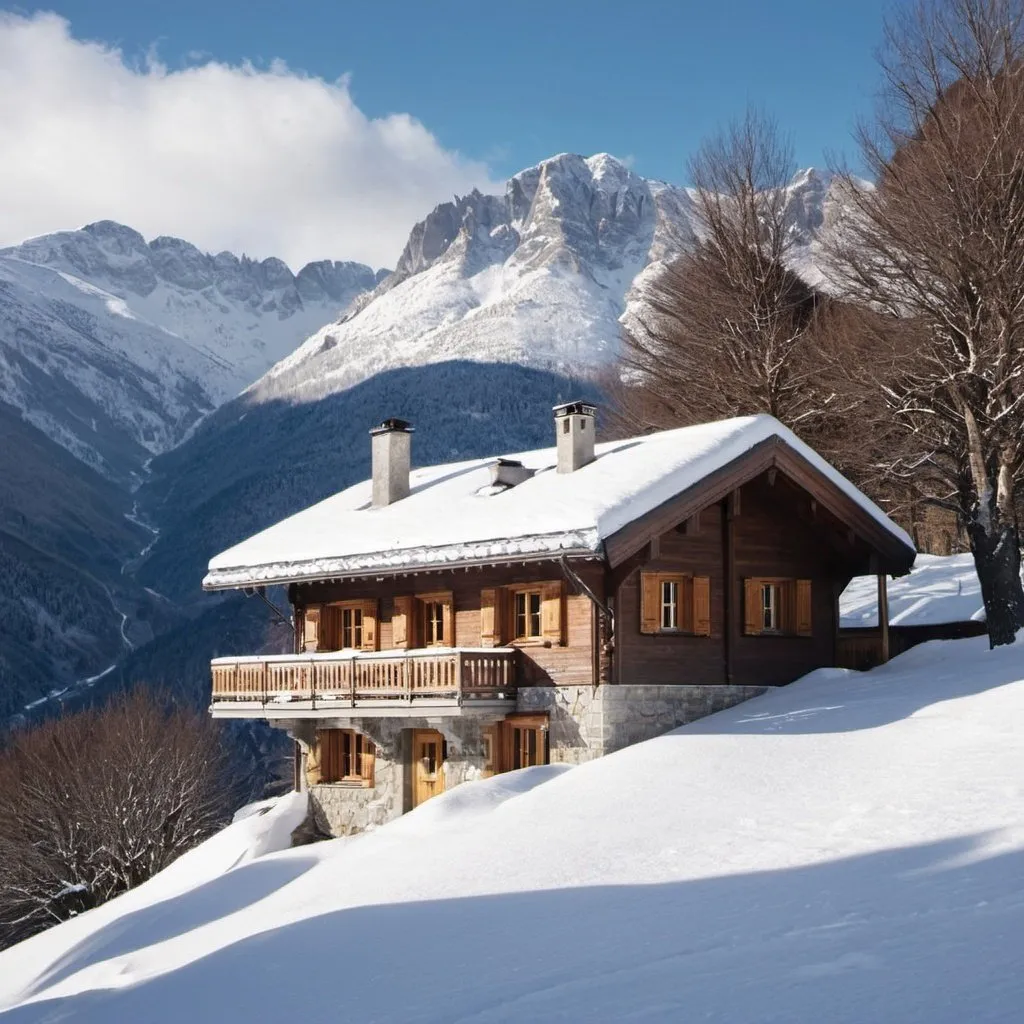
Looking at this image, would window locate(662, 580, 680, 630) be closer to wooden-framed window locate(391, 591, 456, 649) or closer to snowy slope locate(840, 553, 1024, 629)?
wooden-framed window locate(391, 591, 456, 649)

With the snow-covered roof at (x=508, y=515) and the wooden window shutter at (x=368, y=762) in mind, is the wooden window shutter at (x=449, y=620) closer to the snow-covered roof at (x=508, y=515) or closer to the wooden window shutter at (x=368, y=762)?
the snow-covered roof at (x=508, y=515)

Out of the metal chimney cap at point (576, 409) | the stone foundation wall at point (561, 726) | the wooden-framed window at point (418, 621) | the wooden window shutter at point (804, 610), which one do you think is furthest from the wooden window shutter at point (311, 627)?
the wooden window shutter at point (804, 610)

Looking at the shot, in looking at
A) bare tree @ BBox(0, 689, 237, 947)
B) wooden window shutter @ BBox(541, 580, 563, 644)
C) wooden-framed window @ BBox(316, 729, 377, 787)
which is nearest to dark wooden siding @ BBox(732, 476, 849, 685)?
wooden window shutter @ BBox(541, 580, 563, 644)

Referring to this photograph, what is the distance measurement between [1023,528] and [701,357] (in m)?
9.84

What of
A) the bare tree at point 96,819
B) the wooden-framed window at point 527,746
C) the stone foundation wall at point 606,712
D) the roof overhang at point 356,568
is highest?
the roof overhang at point 356,568

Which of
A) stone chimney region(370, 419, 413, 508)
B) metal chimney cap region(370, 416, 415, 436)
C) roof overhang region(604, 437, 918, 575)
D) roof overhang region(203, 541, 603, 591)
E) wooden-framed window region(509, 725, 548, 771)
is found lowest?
wooden-framed window region(509, 725, 548, 771)

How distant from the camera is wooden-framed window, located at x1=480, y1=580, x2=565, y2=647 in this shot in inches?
979

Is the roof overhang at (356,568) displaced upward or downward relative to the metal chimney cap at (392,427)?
downward

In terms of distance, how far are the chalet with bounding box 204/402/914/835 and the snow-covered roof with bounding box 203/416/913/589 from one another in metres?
0.05

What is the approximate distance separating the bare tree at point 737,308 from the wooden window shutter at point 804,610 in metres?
11.1

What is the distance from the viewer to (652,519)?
76.9 feet

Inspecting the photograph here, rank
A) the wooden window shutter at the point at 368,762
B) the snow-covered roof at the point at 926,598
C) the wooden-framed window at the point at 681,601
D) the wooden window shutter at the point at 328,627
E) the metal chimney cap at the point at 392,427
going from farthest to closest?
the snow-covered roof at the point at 926,598, the metal chimney cap at the point at 392,427, the wooden window shutter at the point at 328,627, the wooden window shutter at the point at 368,762, the wooden-framed window at the point at 681,601

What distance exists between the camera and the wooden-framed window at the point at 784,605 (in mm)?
26312

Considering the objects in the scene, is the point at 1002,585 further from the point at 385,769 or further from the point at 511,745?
the point at 385,769
